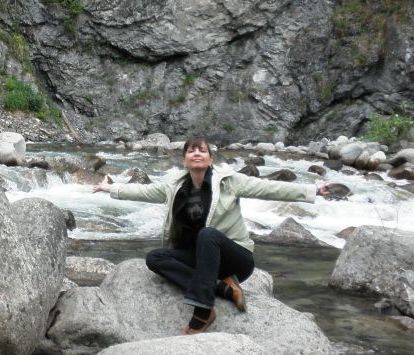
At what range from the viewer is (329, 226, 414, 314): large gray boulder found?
6.90m

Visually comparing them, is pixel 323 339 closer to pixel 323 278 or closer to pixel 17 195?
pixel 323 278

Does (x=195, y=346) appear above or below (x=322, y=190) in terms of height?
below

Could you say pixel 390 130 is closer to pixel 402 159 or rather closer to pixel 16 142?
pixel 402 159

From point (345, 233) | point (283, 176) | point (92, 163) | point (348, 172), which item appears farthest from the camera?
point (348, 172)

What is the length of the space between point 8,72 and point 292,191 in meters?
22.9

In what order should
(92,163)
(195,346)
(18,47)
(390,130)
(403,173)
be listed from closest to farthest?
1. (195,346)
2. (92,163)
3. (403,173)
4. (390,130)
5. (18,47)

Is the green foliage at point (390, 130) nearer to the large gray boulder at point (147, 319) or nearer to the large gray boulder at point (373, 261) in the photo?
the large gray boulder at point (373, 261)

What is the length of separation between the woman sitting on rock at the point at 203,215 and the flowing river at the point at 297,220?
3.93ft

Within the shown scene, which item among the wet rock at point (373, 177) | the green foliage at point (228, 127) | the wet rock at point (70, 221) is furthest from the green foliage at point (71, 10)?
the wet rock at point (70, 221)

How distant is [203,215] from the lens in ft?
15.6

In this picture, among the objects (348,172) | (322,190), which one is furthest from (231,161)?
(322,190)

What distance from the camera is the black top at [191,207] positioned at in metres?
4.73

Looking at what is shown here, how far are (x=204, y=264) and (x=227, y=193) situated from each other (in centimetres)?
56

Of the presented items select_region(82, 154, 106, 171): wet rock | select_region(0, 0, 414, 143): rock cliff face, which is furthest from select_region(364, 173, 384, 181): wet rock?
select_region(0, 0, 414, 143): rock cliff face
